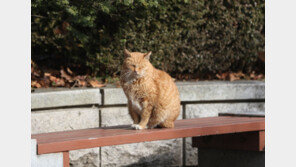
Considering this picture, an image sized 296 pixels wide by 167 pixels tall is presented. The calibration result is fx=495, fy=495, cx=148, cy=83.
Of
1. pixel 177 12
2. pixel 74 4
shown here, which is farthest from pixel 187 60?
pixel 74 4

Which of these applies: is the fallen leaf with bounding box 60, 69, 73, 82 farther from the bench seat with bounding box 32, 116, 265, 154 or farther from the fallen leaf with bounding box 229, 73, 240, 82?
the fallen leaf with bounding box 229, 73, 240, 82

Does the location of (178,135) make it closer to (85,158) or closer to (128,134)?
(128,134)

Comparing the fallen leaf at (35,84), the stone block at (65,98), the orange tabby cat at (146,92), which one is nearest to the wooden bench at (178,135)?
the orange tabby cat at (146,92)

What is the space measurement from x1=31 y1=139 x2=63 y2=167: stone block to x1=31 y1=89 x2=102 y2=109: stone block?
161 centimetres

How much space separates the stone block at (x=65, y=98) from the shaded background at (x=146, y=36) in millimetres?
467

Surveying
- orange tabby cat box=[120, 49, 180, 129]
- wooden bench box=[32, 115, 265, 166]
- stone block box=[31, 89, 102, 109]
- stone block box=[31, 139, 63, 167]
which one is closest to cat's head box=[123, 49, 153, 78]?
orange tabby cat box=[120, 49, 180, 129]

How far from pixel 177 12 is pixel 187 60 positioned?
23.4 inches

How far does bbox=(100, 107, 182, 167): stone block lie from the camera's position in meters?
5.09

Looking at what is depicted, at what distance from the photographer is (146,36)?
5566 mm

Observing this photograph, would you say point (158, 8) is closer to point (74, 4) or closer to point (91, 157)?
point (74, 4)

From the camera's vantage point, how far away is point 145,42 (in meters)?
5.54

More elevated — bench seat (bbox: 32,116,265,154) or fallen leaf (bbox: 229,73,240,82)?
fallen leaf (bbox: 229,73,240,82)

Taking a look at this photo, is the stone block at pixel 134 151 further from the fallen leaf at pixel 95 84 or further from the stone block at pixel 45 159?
the stone block at pixel 45 159

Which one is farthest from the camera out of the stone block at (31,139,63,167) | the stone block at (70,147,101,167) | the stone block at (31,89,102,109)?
the stone block at (70,147,101,167)
